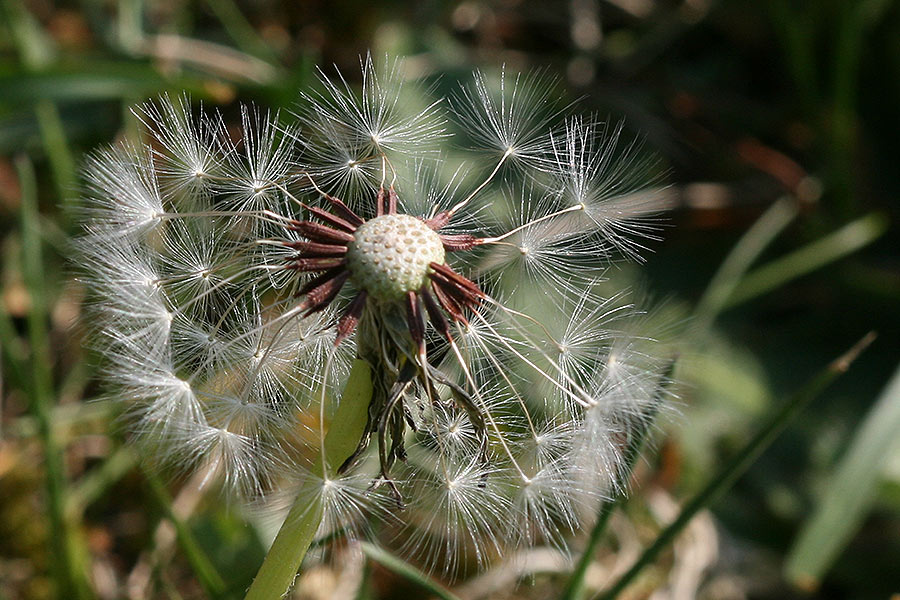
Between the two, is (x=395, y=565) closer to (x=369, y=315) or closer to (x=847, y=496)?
(x=369, y=315)

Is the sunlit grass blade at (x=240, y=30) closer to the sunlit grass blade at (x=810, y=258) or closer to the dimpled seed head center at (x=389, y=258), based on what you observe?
the sunlit grass blade at (x=810, y=258)

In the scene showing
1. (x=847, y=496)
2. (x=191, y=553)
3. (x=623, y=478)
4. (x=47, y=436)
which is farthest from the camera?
(x=847, y=496)

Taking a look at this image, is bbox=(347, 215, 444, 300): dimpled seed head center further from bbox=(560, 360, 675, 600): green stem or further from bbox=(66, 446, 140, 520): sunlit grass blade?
bbox=(66, 446, 140, 520): sunlit grass blade

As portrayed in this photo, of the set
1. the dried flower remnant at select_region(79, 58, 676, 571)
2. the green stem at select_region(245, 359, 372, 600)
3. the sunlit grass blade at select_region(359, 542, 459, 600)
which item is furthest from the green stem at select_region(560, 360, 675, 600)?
the green stem at select_region(245, 359, 372, 600)

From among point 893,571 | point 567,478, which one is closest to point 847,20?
point 893,571

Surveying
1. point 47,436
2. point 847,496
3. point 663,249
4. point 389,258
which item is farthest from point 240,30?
point 847,496

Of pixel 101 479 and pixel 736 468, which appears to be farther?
pixel 101 479

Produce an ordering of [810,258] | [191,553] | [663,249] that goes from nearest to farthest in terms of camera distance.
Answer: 1. [191,553]
2. [810,258]
3. [663,249]
